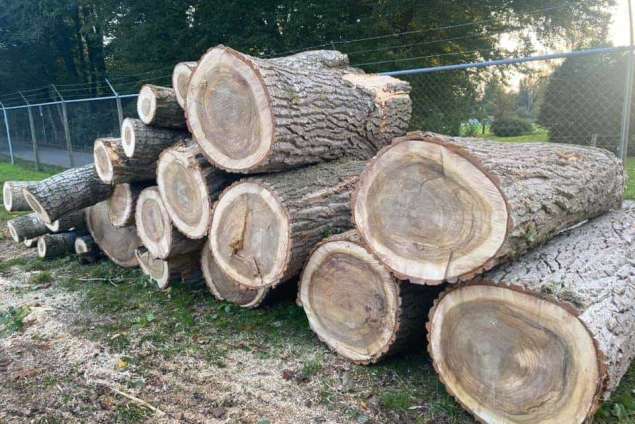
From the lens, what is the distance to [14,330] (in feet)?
10.6

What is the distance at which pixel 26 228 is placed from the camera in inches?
191

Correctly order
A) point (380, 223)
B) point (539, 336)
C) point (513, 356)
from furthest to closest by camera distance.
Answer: point (380, 223) → point (513, 356) → point (539, 336)

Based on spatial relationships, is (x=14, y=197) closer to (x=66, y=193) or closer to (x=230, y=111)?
(x=66, y=193)

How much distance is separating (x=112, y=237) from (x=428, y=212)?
3.44m

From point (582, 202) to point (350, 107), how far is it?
1737mm

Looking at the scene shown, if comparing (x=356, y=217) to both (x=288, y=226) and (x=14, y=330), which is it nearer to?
(x=288, y=226)

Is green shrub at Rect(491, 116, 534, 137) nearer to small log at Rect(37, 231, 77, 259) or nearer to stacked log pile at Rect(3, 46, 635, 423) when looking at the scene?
stacked log pile at Rect(3, 46, 635, 423)

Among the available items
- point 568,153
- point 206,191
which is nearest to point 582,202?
point 568,153

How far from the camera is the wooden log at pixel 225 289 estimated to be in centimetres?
344

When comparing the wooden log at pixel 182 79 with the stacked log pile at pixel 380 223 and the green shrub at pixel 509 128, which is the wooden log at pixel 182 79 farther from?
the green shrub at pixel 509 128

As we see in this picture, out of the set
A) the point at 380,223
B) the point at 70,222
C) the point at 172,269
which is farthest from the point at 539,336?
the point at 70,222

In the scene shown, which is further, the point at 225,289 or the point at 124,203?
the point at 124,203

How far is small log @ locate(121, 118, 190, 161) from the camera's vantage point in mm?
3730

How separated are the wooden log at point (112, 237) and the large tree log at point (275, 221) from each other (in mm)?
1600
